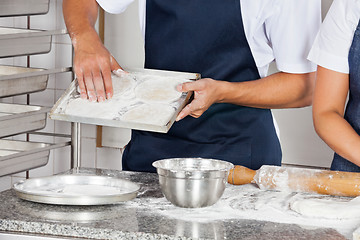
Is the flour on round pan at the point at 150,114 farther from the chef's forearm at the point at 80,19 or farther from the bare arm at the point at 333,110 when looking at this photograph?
the bare arm at the point at 333,110

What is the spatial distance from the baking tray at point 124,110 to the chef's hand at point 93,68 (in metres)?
0.02

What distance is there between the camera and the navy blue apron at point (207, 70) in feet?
5.65

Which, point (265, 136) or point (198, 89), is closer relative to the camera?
point (198, 89)

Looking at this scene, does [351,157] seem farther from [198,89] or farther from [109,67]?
[109,67]

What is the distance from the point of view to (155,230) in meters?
1.09

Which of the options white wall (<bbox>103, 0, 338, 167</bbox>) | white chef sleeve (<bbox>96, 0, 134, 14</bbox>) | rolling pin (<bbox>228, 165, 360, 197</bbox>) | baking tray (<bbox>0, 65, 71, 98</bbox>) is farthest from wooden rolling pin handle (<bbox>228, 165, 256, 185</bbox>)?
white wall (<bbox>103, 0, 338, 167</bbox>)

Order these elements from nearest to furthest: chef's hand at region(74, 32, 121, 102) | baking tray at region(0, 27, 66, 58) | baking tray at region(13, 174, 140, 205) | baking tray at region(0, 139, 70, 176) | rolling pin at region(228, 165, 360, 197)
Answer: baking tray at region(13, 174, 140, 205) → rolling pin at region(228, 165, 360, 197) → chef's hand at region(74, 32, 121, 102) → baking tray at region(0, 27, 66, 58) → baking tray at region(0, 139, 70, 176)

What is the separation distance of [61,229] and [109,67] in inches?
24.7

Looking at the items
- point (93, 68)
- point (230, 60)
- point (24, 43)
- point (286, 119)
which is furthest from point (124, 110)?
point (286, 119)

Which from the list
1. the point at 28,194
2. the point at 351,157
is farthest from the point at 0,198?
the point at 351,157

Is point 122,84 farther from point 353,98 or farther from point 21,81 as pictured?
point 21,81

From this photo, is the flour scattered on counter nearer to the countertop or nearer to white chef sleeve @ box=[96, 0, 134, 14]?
the countertop

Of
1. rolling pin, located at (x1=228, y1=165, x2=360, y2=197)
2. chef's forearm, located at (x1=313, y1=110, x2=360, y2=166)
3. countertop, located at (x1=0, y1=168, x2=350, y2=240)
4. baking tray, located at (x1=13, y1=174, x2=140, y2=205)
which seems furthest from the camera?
chef's forearm, located at (x1=313, y1=110, x2=360, y2=166)

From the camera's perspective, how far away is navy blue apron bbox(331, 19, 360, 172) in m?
1.67
